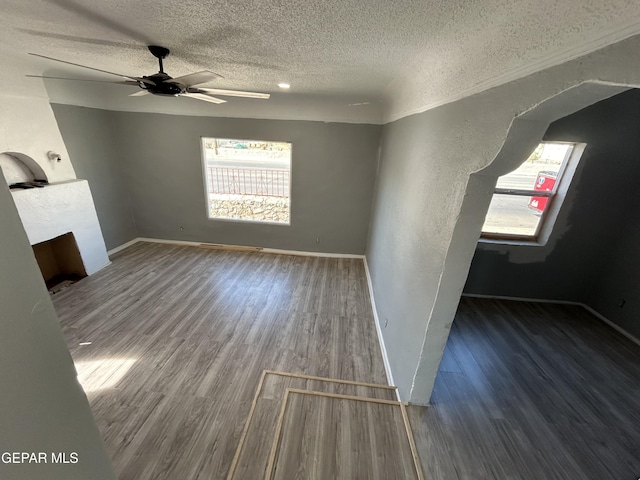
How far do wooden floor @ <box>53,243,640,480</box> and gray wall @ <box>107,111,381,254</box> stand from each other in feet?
3.55

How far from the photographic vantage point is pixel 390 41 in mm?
1620

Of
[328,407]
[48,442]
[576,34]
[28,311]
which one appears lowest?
[328,407]

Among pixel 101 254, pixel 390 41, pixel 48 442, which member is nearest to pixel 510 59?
pixel 390 41

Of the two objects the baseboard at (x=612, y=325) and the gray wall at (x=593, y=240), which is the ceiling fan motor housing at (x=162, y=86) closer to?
the gray wall at (x=593, y=240)

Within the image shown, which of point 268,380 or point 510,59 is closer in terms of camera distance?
point 510,59

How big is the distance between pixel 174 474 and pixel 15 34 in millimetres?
3201

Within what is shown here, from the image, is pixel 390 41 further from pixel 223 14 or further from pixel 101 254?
pixel 101 254

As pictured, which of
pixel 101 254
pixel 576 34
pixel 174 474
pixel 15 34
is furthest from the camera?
pixel 101 254

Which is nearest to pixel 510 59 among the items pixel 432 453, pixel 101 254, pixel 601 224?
pixel 432 453

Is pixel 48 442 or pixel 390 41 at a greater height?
pixel 390 41

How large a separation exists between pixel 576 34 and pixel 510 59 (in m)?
0.30

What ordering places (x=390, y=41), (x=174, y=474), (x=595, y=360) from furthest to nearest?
(x=595, y=360), (x=174, y=474), (x=390, y=41)

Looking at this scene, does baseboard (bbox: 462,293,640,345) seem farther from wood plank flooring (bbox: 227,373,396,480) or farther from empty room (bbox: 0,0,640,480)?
wood plank flooring (bbox: 227,373,396,480)

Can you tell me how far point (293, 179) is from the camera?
4719mm
